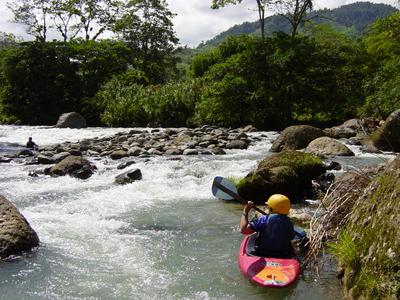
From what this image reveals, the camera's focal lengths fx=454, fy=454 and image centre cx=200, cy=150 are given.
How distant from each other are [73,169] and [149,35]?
28275 mm

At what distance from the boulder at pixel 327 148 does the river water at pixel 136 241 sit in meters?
1.19

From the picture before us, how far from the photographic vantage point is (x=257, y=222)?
5.47 m

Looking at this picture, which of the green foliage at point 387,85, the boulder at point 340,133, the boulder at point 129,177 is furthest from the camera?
the green foliage at point 387,85

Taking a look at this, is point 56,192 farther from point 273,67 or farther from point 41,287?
point 273,67

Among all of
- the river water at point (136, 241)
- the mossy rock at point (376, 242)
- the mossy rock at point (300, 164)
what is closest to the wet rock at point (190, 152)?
the river water at point (136, 241)

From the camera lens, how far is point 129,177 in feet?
34.7

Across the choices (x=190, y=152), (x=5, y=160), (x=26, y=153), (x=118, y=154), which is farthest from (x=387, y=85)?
(x=5, y=160)

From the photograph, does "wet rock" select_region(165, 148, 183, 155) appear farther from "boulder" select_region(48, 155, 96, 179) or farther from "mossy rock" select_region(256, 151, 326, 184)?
"mossy rock" select_region(256, 151, 326, 184)

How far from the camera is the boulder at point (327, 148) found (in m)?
13.1

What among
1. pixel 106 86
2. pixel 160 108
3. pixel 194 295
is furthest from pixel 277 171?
pixel 106 86

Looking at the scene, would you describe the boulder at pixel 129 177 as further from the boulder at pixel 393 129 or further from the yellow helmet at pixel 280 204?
the boulder at pixel 393 129

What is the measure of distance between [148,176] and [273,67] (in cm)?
1249

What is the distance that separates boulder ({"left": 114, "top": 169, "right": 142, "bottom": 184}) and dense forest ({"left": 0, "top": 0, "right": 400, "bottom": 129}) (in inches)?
298

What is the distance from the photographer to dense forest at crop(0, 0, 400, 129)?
21.5 metres
